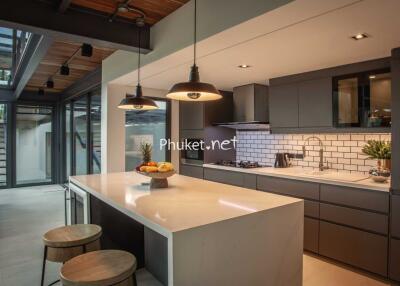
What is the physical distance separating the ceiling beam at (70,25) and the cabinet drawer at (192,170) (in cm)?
232

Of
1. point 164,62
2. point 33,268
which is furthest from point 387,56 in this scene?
point 33,268

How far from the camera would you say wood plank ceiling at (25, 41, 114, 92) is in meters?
3.69

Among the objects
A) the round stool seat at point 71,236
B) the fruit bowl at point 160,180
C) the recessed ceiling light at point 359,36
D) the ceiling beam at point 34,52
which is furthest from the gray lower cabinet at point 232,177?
the ceiling beam at point 34,52

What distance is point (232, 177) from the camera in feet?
13.6

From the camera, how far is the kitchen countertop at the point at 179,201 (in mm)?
1587

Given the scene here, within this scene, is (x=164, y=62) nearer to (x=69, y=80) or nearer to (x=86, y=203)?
(x=86, y=203)

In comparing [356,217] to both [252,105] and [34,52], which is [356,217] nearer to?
[252,105]

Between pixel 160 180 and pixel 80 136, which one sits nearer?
pixel 160 180

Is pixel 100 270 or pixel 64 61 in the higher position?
pixel 64 61

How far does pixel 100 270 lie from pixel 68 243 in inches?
21.7

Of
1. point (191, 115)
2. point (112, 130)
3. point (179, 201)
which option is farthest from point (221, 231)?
point (191, 115)

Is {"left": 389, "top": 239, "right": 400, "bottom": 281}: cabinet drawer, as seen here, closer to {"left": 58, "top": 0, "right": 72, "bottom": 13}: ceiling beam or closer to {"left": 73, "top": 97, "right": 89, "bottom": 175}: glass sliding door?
{"left": 58, "top": 0, "right": 72, "bottom": 13}: ceiling beam

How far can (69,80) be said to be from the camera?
5.84m

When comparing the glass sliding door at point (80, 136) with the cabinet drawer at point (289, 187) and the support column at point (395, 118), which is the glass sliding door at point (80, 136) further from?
the support column at point (395, 118)
